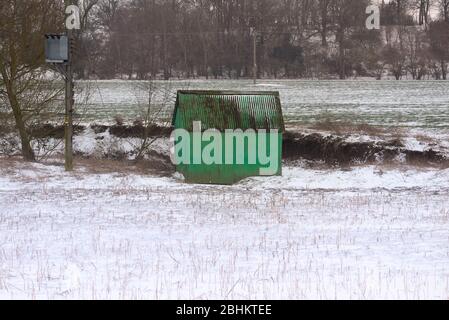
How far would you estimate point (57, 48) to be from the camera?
20641mm

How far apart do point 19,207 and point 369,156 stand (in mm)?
16087

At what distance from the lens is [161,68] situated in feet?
320

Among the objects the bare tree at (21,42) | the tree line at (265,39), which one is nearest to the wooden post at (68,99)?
the bare tree at (21,42)

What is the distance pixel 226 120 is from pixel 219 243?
1351 cm

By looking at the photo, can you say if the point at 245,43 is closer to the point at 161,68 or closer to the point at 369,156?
the point at 161,68

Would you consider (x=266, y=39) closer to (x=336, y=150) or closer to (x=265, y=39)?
(x=265, y=39)

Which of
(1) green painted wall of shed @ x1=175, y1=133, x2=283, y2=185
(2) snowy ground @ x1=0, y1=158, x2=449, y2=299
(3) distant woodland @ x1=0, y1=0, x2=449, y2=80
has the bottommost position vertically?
(1) green painted wall of shed @ x1=175, y1=133, x2=283, y2=185

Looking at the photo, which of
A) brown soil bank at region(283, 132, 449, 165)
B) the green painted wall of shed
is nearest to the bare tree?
the green painted wall of shed

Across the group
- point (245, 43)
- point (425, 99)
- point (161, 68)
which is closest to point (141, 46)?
point (161, 68)

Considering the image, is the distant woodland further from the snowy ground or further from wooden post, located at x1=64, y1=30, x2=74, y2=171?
the snowy ground

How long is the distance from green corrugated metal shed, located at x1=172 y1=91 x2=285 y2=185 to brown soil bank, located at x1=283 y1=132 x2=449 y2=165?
4.64 m

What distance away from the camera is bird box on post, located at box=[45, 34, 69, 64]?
20.5 meters

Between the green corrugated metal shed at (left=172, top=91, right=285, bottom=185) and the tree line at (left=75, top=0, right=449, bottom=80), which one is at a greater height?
the tree line at (left=75, top=0, right=449, bottom=80)

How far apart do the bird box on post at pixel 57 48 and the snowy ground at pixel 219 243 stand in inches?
187
